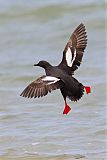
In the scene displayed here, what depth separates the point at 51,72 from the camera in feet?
26.3

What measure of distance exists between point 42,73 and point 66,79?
4.74 meters

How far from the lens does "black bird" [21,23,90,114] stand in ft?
25.0

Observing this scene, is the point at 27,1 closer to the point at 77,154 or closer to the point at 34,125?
the point at 34,125

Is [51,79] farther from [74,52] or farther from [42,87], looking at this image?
[74,52]

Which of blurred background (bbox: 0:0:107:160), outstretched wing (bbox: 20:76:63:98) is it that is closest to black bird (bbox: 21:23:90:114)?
outstretched wing (bbox: 20:76:63:98)

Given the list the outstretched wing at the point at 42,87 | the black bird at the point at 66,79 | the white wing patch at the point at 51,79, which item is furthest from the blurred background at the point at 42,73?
the white wing patch at the point at 51,79

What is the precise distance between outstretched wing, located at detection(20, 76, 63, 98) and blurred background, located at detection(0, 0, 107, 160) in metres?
0.89

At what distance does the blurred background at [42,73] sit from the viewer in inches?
332

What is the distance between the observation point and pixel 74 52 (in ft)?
28.0

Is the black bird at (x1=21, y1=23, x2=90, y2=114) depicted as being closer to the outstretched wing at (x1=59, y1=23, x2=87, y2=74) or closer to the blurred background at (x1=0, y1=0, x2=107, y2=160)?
the outstretched wing at (x1=59, y1=23, x2=87, y2=74)

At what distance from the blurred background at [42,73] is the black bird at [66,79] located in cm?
69

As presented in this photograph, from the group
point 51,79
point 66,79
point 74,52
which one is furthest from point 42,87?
point 74,52

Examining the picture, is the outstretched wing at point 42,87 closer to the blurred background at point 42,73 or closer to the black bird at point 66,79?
the black bird at point 66,79

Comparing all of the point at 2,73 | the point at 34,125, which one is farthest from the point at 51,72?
the point at 2,73
